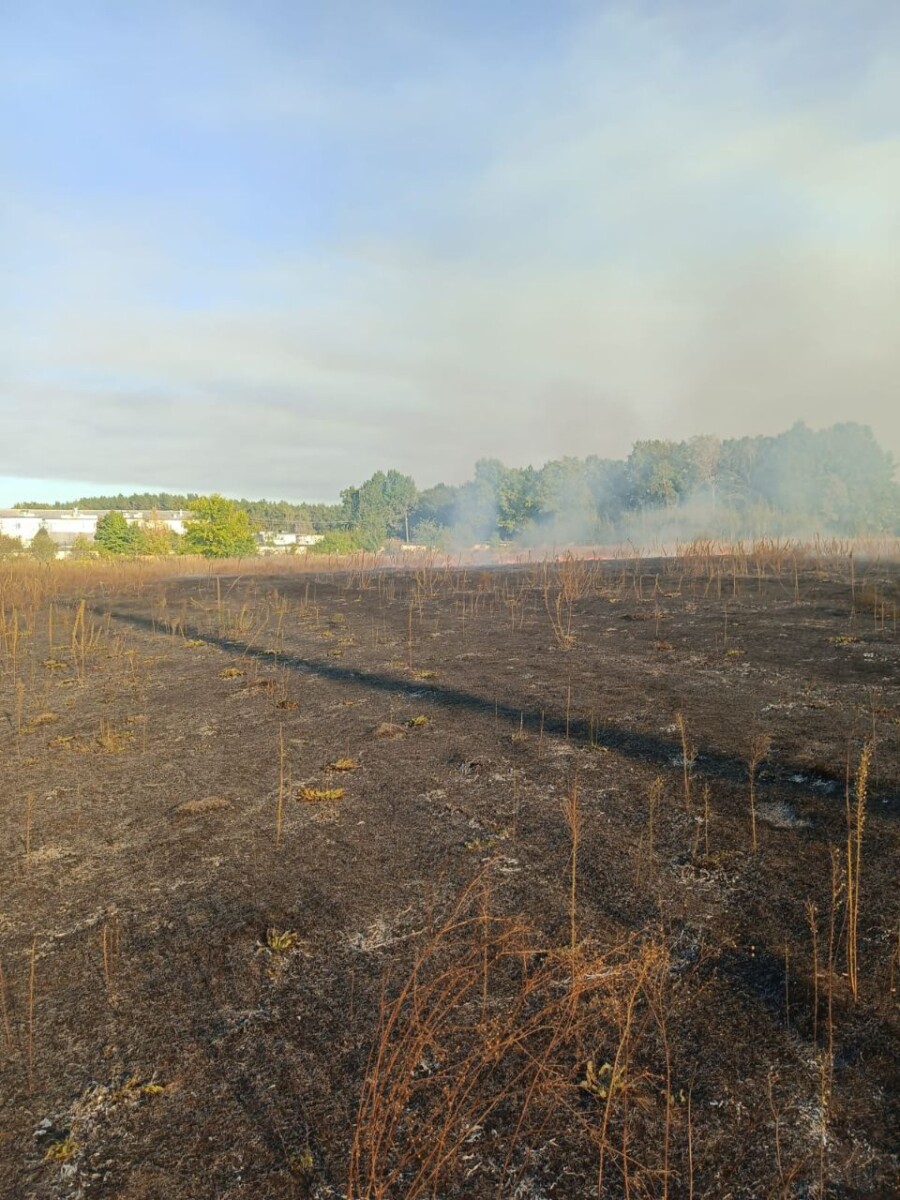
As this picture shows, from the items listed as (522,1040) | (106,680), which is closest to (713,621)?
(106,680)

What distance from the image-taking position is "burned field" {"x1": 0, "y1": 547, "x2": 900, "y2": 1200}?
2.30 metres

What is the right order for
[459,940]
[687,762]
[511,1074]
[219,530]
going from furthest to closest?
[219,530], [687,762], [459,940], [511,1074]

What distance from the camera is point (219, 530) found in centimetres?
4294

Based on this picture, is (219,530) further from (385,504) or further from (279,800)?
(385,504)

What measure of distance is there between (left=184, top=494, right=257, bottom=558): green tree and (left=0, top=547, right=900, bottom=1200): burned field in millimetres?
35973

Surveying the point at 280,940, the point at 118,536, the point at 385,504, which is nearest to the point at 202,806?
the point at 280,940

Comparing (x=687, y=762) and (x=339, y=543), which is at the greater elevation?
(x=339, y=543)

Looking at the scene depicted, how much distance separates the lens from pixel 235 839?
181 inches

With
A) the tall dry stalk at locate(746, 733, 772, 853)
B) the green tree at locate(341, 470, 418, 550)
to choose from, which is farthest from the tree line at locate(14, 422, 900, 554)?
the tall dry stalk at locate(746, 733, 772, 853)

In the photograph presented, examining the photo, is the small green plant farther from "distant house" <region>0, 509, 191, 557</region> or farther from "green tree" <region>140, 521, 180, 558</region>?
"distant house" <region>0, 509, 191, 557</region>

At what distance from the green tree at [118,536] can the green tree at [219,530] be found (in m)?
7.05

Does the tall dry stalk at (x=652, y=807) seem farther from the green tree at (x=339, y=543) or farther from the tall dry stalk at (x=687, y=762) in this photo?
the green tree at (x=339, y=543)

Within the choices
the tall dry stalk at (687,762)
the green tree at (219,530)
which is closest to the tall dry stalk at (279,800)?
the tall dry stalk at (687,762)

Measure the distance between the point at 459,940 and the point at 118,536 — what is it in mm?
52290
